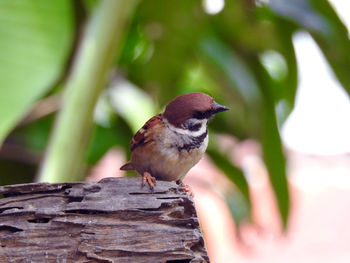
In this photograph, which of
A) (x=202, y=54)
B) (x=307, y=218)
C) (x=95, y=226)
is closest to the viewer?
(x=95, y=226)

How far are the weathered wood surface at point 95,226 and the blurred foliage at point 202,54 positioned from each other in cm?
50

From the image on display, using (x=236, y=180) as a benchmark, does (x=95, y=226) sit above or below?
below

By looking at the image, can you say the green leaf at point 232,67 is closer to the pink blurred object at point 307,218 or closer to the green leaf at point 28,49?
the green leaf at point 28,49

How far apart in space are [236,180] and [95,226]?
5.23 feet

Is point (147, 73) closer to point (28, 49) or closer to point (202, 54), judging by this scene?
point (202, 54)

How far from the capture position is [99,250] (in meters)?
0.81

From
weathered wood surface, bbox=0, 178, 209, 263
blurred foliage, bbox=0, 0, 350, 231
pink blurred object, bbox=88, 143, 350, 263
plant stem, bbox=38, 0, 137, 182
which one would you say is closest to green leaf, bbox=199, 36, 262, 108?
blurred foliage, bbox=0, 0, 350, 231

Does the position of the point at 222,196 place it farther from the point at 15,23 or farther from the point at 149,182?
the point at 149,182

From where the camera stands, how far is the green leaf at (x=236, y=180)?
2.34m

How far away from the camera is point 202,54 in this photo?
1.97 m

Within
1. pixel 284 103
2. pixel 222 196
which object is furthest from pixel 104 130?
pixel 284 103

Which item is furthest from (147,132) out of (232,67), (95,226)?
(232,67)

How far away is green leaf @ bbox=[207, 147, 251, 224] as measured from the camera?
2.34 meters

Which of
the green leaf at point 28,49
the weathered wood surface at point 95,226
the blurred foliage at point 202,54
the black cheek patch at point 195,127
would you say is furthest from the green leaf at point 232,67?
the weathered wood surface at point 95,226
